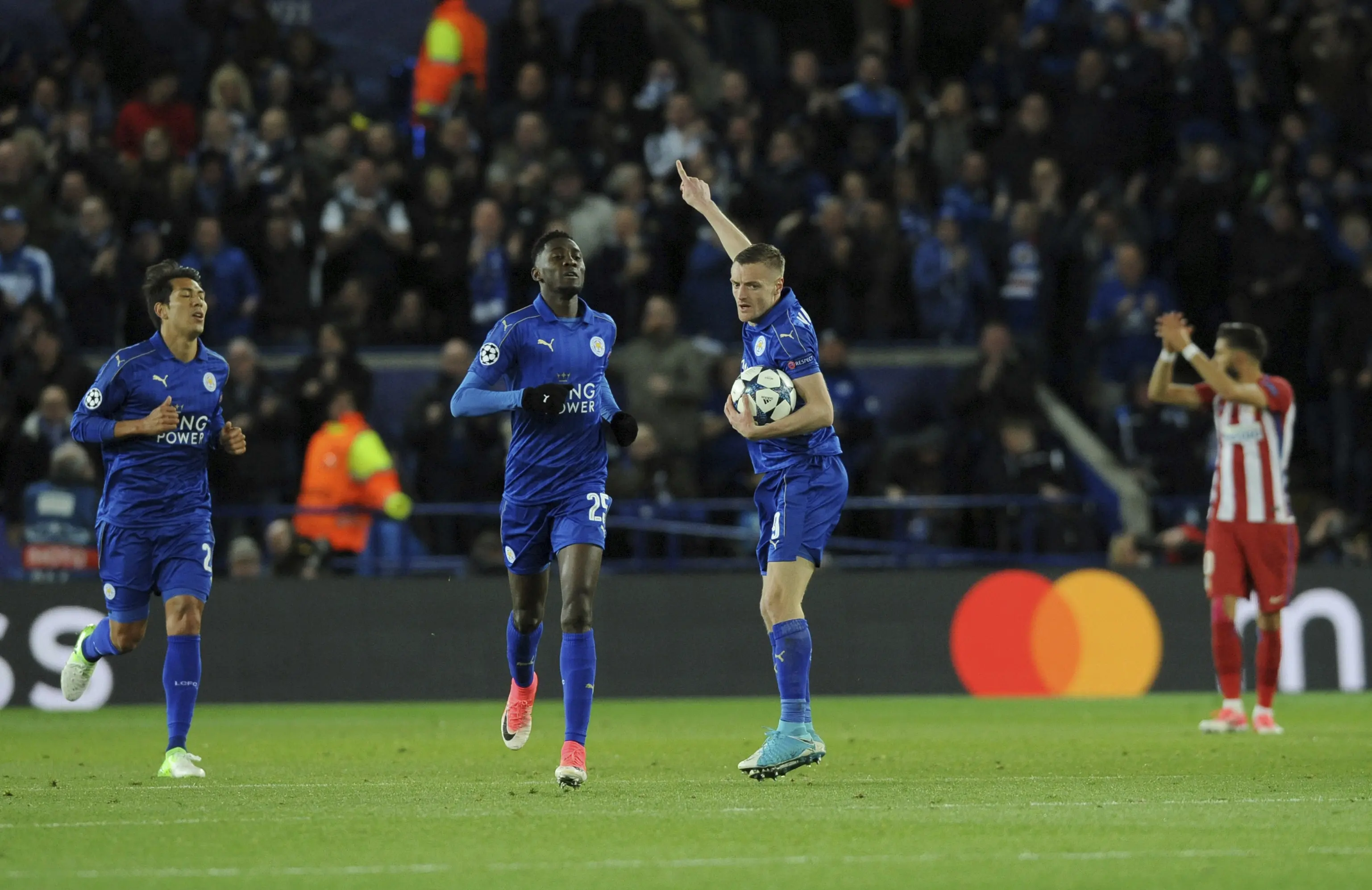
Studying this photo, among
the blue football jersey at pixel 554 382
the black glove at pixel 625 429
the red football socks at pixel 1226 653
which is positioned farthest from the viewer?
the red football socks at pixel 1226 653

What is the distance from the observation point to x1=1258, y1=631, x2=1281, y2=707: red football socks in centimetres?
1352

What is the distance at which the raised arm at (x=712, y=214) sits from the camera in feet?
33.7

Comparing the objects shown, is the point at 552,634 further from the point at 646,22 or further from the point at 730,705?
the point at 646,22

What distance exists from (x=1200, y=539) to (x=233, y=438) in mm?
9585

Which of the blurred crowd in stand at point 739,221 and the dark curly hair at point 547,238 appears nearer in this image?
the dark curly hair at point 547,238

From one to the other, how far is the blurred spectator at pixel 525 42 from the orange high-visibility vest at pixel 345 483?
18.8ft

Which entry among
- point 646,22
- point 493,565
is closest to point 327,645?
point 493,565

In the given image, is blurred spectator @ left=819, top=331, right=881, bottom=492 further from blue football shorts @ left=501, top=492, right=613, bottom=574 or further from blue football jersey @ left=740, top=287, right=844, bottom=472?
blue football jersey @ left=740, top=287, right=844, bottom=472

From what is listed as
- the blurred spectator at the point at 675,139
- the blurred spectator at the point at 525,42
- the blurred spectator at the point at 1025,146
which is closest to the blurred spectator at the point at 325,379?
the blurred spectator at the point at 675,139

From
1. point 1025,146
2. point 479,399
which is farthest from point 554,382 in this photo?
point 1025,146

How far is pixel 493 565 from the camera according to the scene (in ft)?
59.9

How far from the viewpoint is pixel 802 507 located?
32.3 ft

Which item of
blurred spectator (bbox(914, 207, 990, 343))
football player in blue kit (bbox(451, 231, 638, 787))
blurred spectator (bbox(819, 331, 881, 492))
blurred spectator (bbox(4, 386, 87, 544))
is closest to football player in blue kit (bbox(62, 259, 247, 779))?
football player in blue kit (bbox(451, 231, 638, 787))

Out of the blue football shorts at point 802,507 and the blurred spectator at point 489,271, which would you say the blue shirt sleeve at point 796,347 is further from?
the blurred spectator at point 489,271
